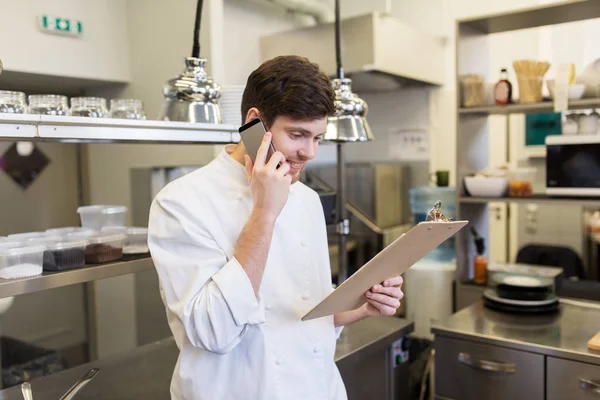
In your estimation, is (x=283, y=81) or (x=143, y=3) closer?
(x=283, y=81)


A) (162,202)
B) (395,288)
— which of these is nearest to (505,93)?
(395,288)

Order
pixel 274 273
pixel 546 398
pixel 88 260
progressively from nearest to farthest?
pixel 274 273, pixel 88 260, pixel 546 398

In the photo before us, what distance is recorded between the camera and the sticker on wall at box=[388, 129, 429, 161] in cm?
376

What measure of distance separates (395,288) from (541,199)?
56.8 inches

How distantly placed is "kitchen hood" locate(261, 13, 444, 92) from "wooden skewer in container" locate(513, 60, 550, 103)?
80 cm

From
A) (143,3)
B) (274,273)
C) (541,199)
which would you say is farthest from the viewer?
(143,3)

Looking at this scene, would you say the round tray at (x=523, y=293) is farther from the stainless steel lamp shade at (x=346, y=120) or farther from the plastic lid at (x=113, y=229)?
the plastic lid at (x=113, y=229)

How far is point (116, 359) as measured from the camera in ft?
6.29

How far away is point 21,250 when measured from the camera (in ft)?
4.35

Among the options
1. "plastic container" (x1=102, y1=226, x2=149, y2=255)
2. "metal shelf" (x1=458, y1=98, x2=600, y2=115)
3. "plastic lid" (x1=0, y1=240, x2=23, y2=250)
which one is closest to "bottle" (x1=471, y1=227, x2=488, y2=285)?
"metal shelf" (x1=458, y1=98, x2=600, y2=115)

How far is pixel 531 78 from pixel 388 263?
1.71 meters

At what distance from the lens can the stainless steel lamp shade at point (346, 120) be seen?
1720 mm

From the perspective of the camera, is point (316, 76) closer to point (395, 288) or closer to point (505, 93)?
point (395, 288)

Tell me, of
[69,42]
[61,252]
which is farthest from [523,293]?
[69,42]
